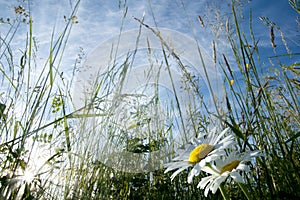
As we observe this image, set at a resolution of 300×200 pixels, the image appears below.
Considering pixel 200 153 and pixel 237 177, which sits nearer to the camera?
pixel 237 177

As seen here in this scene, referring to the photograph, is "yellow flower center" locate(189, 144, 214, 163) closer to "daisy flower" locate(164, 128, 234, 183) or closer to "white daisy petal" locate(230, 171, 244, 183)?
"daisy flower" locate(164, 128, 234, 183)

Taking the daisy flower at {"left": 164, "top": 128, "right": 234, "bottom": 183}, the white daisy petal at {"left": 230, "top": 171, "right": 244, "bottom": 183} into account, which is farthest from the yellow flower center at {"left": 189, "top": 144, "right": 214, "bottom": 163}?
the white daisy petal at {"left": 230, "top": 171, "right": 244, "bottom": 183}

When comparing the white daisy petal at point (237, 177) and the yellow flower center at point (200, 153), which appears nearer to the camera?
the white daisy petal at point (237, 177)

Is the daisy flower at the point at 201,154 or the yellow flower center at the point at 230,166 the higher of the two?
the daisy flower at the point at 201,154

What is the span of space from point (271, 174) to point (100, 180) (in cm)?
75

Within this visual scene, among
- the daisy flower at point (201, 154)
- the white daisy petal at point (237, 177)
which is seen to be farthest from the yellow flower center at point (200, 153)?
the white daisy petal at point (237, 177)

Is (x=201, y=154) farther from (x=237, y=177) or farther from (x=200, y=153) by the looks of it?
(x=237, y=177)

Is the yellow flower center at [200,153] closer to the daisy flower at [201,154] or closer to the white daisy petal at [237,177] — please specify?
the daisy flower at [201,154]

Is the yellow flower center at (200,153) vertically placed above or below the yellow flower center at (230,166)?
above

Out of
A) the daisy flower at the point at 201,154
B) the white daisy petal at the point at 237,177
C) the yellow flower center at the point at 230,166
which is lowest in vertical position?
the white daisy petal at the point at 237,177

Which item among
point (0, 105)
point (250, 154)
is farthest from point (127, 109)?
point (250, 154)

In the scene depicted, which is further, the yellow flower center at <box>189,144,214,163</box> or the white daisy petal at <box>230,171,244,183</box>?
the yellow flower center at <box>189,144,214,163</box>

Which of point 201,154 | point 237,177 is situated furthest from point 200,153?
point 237,177

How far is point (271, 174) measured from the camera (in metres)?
0.99
